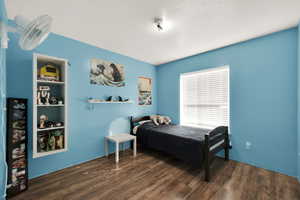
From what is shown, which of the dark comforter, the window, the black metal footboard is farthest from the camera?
the window

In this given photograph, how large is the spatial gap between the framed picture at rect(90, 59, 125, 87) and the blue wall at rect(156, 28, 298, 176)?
2.30 m

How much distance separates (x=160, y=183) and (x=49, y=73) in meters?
2.46

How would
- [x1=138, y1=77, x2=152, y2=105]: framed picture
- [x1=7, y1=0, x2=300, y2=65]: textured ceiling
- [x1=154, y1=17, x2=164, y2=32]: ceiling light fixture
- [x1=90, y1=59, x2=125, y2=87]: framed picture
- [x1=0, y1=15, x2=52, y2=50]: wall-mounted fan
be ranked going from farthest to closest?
[x1=138, y1=77, x2=152, y2=105]: framed picture, [x1=90, y1=59, x2=125, y2=87]: framed picture, [x1=154, y1=17, x2=164, y2=32]: ceiling light fixture, [x1=7, y1=0, x2=300, y2=65]: textured ceiling, [x1=0, y1=15, x2=52, y2=50]: wall-mounted fan

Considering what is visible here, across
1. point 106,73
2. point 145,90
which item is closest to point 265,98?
point 145,90

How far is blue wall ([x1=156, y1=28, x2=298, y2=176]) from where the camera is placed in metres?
2.02

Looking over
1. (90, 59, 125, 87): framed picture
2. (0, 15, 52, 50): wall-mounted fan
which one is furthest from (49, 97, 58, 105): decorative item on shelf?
(0, 15, 52, 50): wall-mounted fan

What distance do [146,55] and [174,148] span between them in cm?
238

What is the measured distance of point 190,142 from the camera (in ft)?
7.04

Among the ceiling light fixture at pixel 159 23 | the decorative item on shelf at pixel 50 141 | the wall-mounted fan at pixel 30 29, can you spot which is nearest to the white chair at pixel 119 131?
the decorative item on shelf at pixel 50 141

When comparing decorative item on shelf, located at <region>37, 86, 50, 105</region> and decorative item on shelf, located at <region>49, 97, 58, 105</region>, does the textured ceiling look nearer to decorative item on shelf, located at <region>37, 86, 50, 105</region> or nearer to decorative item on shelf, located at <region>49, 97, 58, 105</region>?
decorative item on shelf, located at <region>37, 86, 50, 105</region>

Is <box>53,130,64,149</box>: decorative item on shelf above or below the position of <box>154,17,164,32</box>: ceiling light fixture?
below

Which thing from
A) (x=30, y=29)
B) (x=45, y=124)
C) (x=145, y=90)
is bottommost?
(x=45, y=124)

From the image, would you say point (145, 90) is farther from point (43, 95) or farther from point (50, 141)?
point (50, 141)

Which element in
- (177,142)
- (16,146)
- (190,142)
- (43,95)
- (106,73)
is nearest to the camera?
(16,146)
